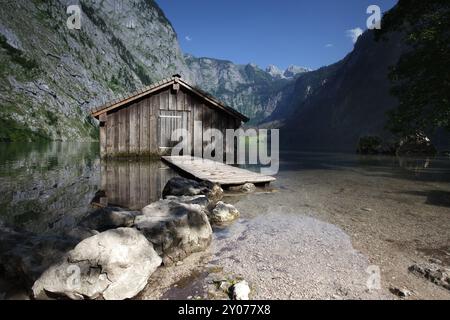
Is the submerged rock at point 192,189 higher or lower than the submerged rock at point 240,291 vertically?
higher

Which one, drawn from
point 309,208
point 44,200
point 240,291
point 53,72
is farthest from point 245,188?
point 53,72

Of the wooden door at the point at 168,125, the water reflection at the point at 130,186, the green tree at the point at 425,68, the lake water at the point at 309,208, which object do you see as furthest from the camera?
the wooden door at the point at 168,125

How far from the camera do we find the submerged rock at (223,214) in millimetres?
6055

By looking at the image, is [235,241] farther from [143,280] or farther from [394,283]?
[394,283]

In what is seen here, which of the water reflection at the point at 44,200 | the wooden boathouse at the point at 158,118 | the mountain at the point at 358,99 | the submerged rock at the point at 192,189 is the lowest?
the water reflection at the point at 44,200

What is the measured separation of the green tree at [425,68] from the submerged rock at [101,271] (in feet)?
53.4

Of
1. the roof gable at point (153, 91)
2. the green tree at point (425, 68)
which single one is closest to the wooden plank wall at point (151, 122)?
the roof gable at point (153, 91)

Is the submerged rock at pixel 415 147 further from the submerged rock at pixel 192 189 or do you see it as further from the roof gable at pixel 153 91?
the submerged rock at pixel 192 189

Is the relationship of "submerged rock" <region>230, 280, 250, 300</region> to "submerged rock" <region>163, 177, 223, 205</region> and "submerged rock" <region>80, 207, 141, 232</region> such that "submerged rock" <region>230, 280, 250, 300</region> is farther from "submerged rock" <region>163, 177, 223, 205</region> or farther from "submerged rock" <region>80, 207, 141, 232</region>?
"submerged rock" <region>163, 177, 223, 205</region>

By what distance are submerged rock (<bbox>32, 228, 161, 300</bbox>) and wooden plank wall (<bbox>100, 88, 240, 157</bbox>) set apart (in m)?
13.9

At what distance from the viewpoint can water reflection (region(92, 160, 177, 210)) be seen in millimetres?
7754

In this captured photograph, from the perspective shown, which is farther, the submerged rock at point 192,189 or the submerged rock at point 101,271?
Answer: the submerged rock at point 192,189

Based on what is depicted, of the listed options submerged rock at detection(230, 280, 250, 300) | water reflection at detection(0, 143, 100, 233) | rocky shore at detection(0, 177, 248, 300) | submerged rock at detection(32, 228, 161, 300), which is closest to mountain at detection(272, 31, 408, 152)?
water reflection at detection(0, 143, 100, 233)
